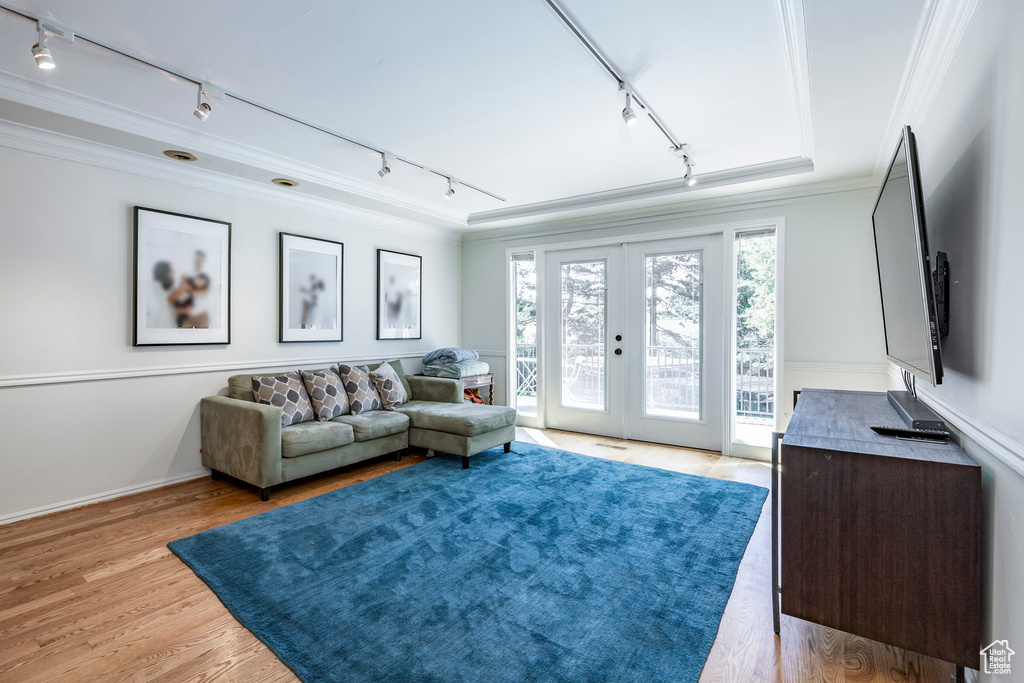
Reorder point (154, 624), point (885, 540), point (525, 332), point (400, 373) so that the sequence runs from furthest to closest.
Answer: point (525, 332) → point (400, 373) → point (154, 624) → point (885, 540)

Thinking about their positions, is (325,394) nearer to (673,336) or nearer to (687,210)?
(673,336)

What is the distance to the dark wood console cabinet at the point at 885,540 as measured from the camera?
139 centimetres

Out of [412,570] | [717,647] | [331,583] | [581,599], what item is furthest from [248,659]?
[717,647]

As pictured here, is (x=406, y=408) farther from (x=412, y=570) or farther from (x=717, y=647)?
(x=717, y=647)

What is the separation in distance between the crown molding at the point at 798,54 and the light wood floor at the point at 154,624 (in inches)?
94.6

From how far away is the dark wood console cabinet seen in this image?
1393mm

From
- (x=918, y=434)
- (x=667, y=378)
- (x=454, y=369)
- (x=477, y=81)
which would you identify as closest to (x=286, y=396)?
(x=454, y=369)

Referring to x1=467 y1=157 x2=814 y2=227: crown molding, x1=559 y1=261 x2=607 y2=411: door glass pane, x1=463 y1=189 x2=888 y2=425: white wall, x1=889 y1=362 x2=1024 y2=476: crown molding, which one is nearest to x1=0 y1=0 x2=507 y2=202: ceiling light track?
x1=467 y1=157 x2=814 y2=227: crown molding

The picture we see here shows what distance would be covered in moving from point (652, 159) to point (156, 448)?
424 centimetres

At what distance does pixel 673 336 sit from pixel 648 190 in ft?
4.60

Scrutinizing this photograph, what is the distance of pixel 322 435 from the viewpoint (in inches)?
136

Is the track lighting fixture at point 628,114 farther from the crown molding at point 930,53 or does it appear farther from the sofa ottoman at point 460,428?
the sofa ottoman at point 460,428

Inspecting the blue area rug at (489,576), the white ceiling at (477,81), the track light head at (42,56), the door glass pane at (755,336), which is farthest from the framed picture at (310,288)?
the door glass pane at (755,336)

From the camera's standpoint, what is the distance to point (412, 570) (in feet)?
7.41
